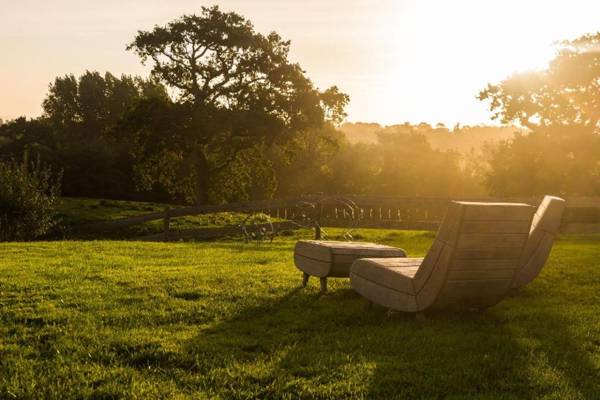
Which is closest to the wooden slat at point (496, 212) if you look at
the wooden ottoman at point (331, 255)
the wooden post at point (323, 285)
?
the wooden ottoman at point (331, 255)

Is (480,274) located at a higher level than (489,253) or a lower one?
lower

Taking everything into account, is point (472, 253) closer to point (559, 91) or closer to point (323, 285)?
point (323, 285)

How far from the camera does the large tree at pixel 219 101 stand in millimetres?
33375

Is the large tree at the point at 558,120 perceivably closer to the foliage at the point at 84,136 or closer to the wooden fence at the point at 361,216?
the wooden fence at the point at 361,216

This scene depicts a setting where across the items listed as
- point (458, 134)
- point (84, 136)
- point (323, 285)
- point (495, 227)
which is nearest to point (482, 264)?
point (495, 227)

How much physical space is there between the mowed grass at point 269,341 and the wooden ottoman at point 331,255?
0.36 metres

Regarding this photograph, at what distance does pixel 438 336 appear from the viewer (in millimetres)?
6418

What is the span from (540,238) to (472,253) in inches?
102

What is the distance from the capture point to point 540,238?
8602 mm

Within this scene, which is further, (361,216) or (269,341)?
(361,216)

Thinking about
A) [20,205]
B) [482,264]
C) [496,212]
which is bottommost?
[482,264]

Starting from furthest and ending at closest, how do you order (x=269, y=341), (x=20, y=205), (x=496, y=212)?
(x=20, y=205)
(x=496, y=212)
(x=269, y=341)

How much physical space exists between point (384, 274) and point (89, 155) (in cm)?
4501

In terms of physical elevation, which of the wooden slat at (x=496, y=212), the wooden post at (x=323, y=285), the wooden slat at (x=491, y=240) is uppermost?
the wooden slat at (x=496, y=212)
